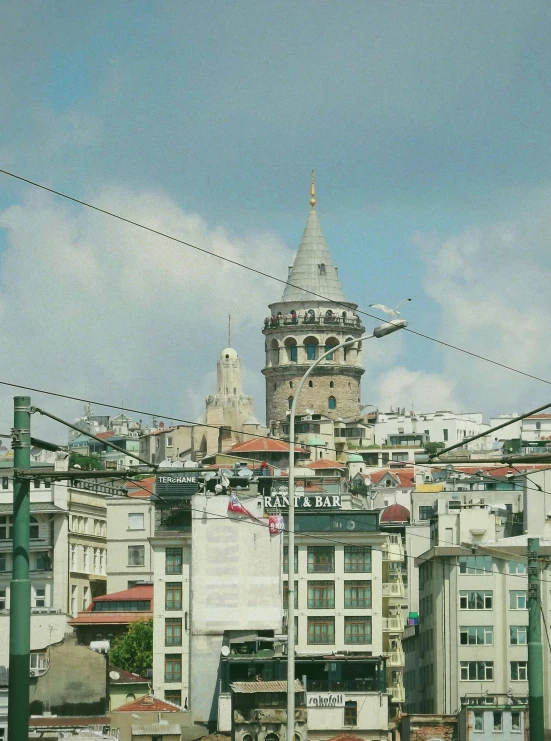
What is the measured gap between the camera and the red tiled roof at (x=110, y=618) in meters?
110

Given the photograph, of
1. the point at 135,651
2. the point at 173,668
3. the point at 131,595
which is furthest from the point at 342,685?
the point at 131,595

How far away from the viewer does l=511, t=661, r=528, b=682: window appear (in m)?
97.4

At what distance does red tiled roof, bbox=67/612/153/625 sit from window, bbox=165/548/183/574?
465 inches

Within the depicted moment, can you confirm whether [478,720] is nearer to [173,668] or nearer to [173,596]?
[173,668]

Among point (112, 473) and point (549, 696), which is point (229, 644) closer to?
point (549, 696)

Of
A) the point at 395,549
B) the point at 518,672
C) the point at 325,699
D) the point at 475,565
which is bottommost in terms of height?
the point at 325,699

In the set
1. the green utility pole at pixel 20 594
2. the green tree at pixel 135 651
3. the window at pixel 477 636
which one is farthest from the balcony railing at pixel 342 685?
the green utility pole at pixel 20 594

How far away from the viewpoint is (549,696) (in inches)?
3701

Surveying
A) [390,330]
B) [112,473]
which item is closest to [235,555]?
[390,330]

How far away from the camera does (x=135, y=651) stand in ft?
342

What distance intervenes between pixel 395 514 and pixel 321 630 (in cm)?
6493

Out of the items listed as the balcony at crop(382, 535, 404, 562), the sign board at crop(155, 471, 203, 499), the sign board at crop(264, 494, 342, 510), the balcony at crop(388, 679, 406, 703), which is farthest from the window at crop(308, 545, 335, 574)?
the balcony at crop(382, 535, 404, 562)

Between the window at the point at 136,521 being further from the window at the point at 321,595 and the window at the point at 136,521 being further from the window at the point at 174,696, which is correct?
the window at the point at 321,595

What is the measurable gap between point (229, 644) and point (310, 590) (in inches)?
187
